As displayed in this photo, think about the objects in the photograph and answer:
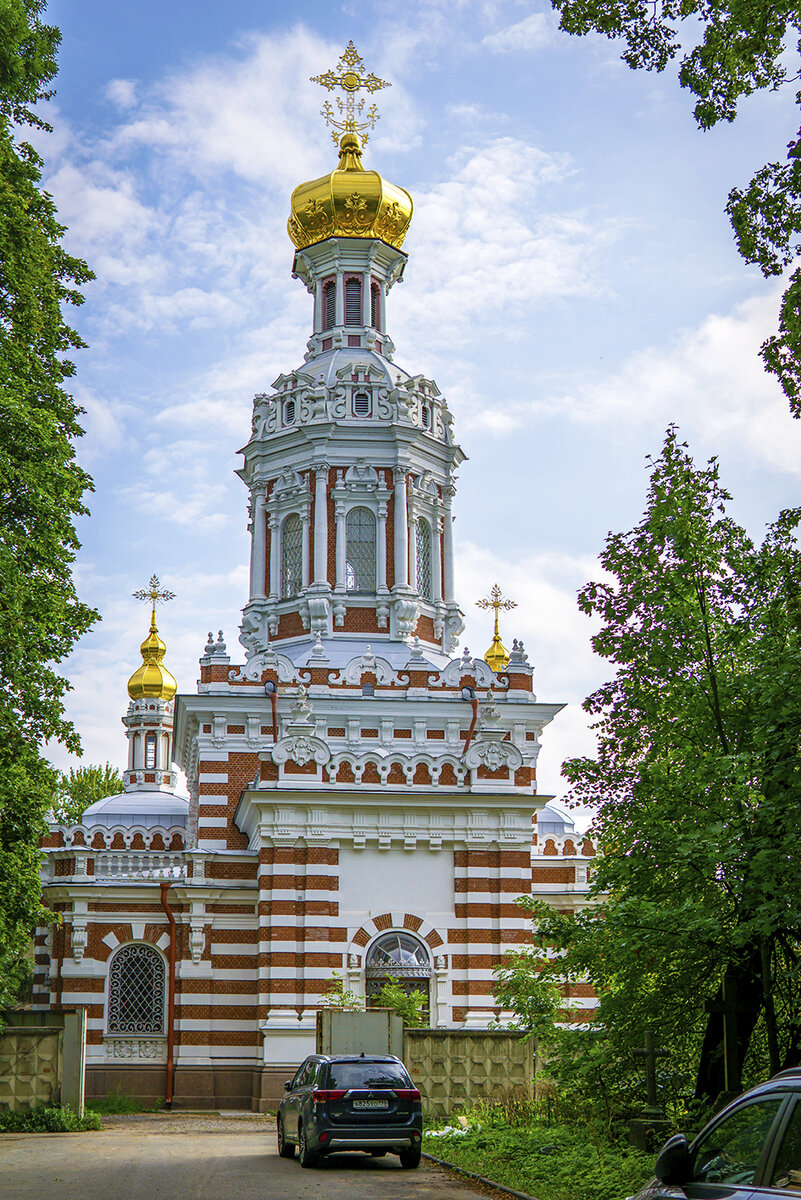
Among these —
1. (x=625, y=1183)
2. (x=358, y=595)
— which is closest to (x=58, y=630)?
(x=625, y=1183)

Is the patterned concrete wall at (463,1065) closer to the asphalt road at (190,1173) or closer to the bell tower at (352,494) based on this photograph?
the asphalt road at (190,1173)

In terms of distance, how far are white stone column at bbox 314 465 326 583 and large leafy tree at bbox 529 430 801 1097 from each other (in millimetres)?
21696

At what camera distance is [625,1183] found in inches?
517

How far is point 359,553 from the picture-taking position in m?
38.3

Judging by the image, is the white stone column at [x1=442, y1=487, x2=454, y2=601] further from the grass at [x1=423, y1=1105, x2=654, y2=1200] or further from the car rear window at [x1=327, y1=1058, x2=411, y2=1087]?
the car rear window at [x1=327, y1=1058, x2=411, y2=1087]

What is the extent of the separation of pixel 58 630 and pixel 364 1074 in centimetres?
692

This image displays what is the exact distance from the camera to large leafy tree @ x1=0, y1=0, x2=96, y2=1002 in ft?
59.0

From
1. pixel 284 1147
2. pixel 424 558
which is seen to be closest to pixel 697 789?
pixel 284 1147

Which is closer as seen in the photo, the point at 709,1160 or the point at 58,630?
the point at 709,1160

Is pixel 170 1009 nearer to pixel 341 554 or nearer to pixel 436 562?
pixel 341 554

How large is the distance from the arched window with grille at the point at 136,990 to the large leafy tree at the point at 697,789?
16890mm

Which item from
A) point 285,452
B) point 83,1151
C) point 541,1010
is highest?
point 285,452

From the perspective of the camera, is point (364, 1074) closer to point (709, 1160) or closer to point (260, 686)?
point (709, 1160)

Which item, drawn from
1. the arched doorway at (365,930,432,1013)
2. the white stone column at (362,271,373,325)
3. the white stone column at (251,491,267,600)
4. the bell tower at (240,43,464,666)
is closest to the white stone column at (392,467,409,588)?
the bell tower at (240,43,464,666)
